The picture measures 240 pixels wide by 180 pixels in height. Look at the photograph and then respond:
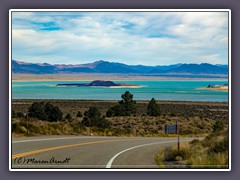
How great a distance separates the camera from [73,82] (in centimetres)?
1708

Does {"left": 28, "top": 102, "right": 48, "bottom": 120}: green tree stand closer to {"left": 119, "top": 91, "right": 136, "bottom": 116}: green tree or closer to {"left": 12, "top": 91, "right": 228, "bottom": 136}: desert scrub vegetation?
{"left": 12, "top": 91, "right": 228, "bottom": 136}: desert scrub vegetation

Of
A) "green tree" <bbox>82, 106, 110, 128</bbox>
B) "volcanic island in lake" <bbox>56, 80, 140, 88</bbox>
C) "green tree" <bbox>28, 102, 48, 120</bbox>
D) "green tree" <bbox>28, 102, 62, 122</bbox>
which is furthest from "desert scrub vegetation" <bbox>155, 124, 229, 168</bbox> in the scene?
"green tree" <bbox>82, 106, 110, 128</bbox>

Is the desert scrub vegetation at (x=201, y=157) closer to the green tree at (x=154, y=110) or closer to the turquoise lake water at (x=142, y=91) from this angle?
the turquoise lake water at (x=142, y=91)

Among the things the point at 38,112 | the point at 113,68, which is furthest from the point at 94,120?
the point at 113,68

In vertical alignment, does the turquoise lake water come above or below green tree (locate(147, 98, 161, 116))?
above

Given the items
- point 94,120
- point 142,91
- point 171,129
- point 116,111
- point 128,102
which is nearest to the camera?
point 171,129

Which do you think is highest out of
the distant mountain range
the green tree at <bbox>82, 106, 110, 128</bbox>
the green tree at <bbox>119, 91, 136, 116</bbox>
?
the distant mountain range

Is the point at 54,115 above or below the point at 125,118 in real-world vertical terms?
above

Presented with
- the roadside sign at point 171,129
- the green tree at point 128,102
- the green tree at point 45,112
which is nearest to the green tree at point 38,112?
the green tree at point 45,112

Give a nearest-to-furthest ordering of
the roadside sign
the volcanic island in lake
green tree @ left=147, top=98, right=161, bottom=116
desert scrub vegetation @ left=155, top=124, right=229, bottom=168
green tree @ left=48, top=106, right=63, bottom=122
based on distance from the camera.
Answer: desert scrub vegetation @ left=155, top=124, right=229, bottom=168 → the roadside sign → the volcanic island in lake → green tree @ left=48, top=106, right=63, bottom=122 → green tree @ left=147, top=98, right=161, bottom=116

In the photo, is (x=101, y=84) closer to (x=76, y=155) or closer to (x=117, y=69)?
(x=117, y=69)

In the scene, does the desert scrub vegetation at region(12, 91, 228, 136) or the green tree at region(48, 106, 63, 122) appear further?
the green tree at region(48, 106, 63, 122)

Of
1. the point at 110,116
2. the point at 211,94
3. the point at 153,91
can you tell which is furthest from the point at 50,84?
the point at 110,116

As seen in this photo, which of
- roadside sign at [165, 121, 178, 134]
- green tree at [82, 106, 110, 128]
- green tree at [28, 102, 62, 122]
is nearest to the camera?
roadside sign at [165, 121, 178, 134]
